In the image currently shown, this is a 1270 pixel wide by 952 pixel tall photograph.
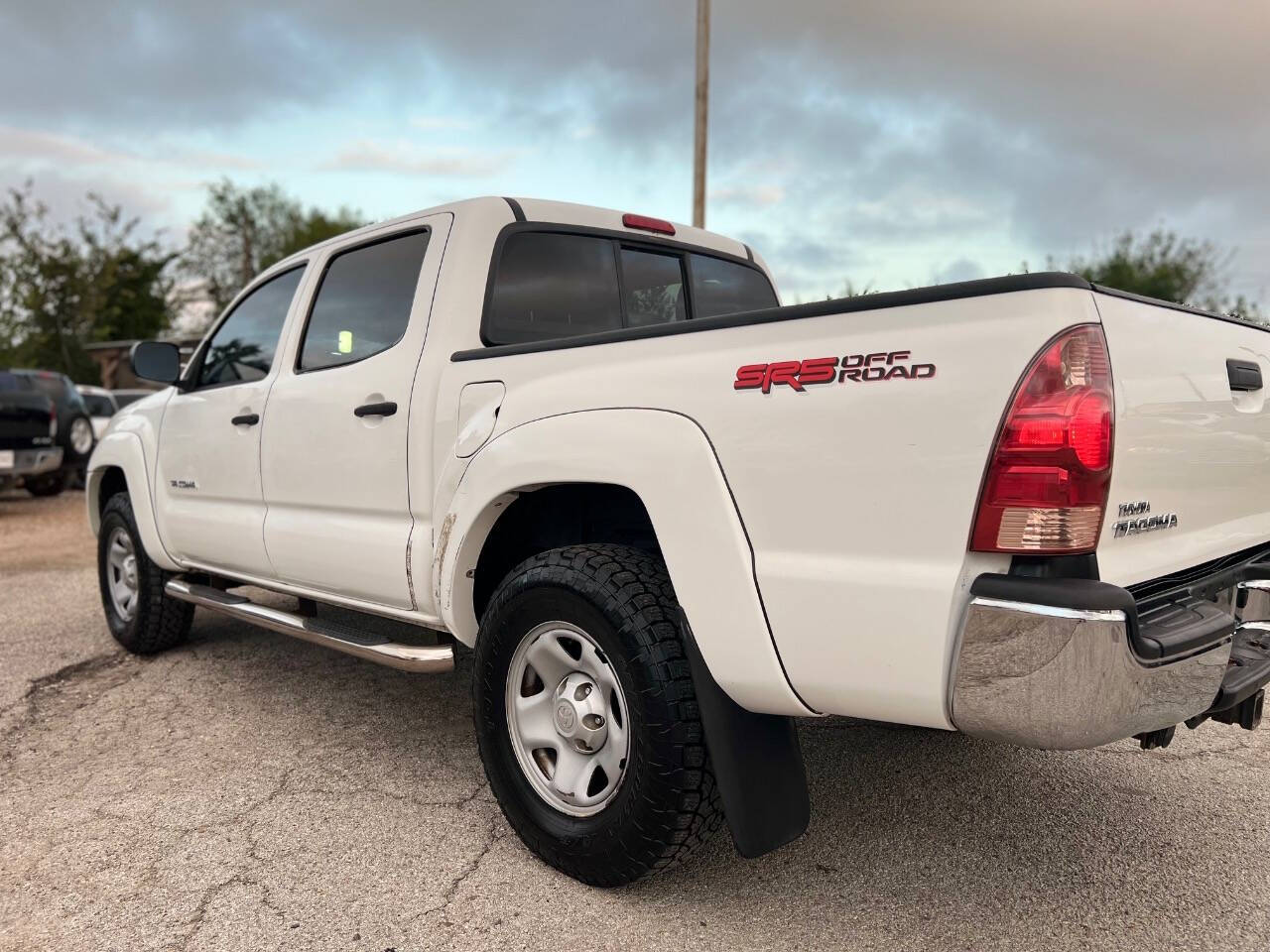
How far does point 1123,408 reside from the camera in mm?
1964

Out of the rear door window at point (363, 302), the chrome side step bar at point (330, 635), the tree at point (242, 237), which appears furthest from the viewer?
the tree at point (242, 237)

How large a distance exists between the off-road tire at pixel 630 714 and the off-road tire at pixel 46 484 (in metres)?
13.2

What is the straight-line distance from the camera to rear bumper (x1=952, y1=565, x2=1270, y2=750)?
1852 mm

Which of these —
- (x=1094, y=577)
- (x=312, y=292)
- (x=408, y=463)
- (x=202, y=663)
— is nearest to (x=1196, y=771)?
(x=1094, y=577)

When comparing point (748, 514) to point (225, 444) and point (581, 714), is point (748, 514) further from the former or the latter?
point (225, 444)

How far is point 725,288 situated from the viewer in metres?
4.15

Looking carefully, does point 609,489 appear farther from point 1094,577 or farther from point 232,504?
point 232,504

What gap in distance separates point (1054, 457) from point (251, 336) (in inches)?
143

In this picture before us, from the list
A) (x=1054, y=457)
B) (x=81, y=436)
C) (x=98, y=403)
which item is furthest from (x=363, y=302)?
(x=98, y=403)

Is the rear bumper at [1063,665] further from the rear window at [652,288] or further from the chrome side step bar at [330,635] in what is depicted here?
the rear window at [652,288]

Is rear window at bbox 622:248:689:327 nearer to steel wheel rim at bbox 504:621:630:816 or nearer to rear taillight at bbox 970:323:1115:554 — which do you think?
steel wheel rim at bbox 504:621:630:816

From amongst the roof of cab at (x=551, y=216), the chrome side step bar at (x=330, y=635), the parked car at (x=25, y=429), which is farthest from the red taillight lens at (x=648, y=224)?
the parked car at (x=25, y=429)

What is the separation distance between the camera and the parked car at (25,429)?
11859 millimetres

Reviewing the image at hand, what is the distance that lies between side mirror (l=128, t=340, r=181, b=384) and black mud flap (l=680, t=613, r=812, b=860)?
3.40 meters
